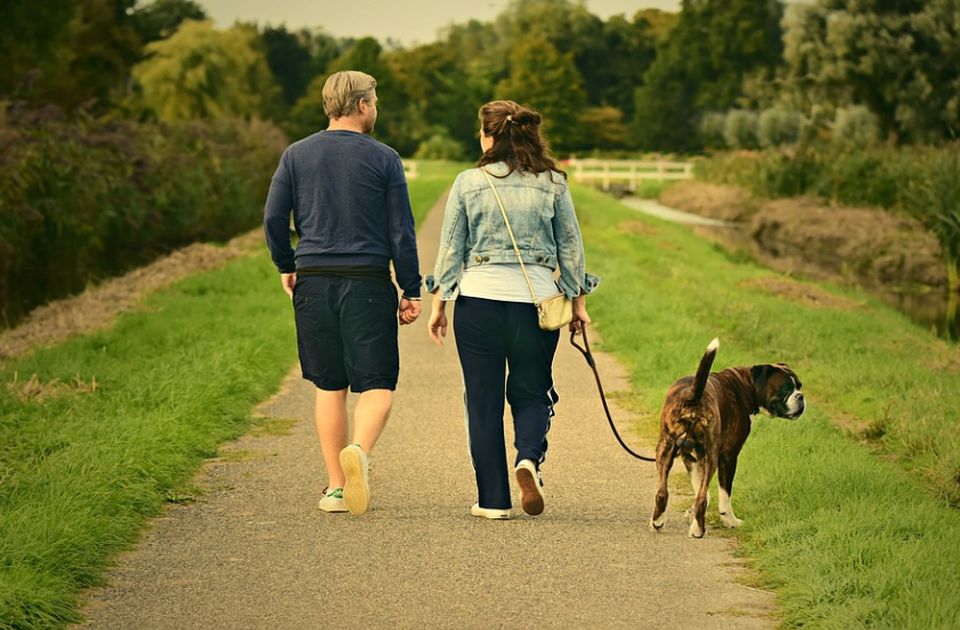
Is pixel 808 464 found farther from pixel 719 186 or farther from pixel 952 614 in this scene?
pixel 719 186

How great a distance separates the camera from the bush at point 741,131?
81312 millimetres

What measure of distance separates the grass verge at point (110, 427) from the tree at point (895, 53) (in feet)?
111

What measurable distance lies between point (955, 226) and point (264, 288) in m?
11.5

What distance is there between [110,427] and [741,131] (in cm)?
7663

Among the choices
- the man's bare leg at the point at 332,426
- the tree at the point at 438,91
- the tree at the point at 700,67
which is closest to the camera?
the man's bare leg at the point at 332,426

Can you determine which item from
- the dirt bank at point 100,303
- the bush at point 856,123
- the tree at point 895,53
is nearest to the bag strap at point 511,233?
the dirt bank at point 100,303

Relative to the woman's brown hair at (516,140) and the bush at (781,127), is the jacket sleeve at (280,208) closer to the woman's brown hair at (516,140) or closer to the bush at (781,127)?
the woman's brown hair at (516,140)

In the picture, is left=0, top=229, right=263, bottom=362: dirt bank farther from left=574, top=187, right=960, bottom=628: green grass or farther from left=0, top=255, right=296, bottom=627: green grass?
left=574, top=187, right=960, bottom=628: green grass

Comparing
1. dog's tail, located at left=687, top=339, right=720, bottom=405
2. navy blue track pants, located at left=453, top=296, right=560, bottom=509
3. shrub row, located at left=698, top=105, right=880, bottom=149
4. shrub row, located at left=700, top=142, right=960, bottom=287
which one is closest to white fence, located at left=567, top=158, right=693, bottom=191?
shrub row, located at left=698, top=105, right=880, bottom=149

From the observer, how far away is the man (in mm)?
6633

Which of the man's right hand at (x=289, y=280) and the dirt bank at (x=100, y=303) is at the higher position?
the man's right hand at (x=289, y=280)

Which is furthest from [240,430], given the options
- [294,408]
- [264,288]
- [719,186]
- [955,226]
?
[719,186]

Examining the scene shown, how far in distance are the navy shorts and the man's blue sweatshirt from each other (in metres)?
0.11

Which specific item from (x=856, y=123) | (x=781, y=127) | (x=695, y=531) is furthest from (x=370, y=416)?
(x=781, y=127)
